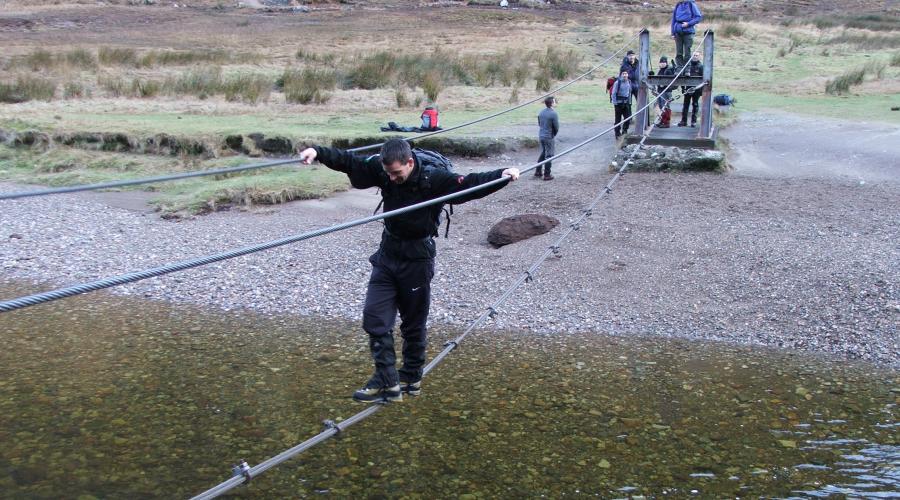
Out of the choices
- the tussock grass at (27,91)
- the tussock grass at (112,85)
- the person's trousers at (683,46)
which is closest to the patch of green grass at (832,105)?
the person's trousers at (683,46)

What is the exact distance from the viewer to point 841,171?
14.8 meters

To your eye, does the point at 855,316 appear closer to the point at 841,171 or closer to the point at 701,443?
the point at 701,443

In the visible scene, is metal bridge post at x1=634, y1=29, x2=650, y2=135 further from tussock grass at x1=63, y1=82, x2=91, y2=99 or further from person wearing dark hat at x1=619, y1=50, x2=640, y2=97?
tussock grass at x1=63, y1=82, x2=91, y2=99

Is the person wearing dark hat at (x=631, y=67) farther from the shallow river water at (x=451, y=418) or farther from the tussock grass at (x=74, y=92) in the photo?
the tussock grass at (x=74, y=92)

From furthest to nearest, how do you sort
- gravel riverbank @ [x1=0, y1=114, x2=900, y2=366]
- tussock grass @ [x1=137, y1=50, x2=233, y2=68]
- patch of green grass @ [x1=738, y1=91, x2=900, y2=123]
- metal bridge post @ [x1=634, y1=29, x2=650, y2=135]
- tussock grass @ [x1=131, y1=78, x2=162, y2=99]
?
1. tussock grass @ [x1=137, y1=50, x2=233, y2=68]
2. tussock grass @ [x1=131, y1=78, x2=162, y2=99]
3. patch of green grass @ [x1=738, y1=91, x2=900, y2=123]
4. metal bridge post @ [x1=634, y1=29, x2=650, y2=135]
5. gravel riverbank @ [x1=0, y1=114, x2=900, y2=366]

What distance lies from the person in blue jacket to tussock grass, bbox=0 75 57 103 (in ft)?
50.3

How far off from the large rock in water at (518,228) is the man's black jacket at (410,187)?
20.6 ft

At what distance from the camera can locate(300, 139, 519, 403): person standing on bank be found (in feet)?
17.3

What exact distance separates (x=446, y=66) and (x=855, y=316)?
19023 millimetres

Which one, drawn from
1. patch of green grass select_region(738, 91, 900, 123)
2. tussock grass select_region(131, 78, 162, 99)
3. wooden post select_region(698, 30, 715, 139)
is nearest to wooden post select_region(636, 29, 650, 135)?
wooden post select_region(698, 30, 715, 139)

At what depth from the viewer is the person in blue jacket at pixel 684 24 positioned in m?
14.9

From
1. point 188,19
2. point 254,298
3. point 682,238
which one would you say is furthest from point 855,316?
point 188,19

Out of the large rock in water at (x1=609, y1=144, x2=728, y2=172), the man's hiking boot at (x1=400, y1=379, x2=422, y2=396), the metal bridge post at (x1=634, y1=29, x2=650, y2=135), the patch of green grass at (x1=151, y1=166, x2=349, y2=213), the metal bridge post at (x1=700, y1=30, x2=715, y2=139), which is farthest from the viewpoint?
the metal bridge post at (x1=634, y1=29, x2=650, y2=135)

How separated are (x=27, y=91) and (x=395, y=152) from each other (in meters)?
20.1
